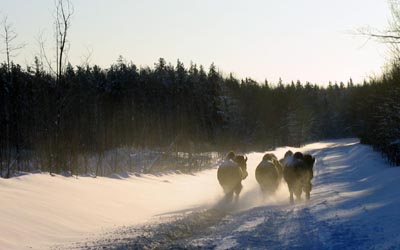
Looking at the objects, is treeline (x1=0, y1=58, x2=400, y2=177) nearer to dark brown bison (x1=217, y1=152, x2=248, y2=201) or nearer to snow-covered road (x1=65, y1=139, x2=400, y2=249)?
dark brown bison (x1=217, y1=152, x2=248, y2=201)

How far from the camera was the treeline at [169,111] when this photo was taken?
1866 inches

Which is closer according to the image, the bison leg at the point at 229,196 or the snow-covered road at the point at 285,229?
the snow-covered road at the point at 285,229

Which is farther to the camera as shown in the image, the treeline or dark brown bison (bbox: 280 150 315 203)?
the treeline

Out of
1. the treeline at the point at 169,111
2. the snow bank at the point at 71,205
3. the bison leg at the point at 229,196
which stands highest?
the treeline at the point at 169,111

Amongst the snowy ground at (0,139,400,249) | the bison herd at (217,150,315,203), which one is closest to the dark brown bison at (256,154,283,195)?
the bison herd at (217,150,315,203)

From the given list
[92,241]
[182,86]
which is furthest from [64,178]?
[182,86]

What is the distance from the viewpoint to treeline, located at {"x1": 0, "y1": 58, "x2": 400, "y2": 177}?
1866 inches

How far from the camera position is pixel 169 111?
74.1 m

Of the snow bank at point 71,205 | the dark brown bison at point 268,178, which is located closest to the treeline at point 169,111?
the dark brown bison at point 268,178

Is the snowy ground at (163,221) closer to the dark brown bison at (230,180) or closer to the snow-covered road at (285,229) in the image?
the snow-covered road at (285,229)

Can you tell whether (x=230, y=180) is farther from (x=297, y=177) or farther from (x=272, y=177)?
(x=297, y=177)

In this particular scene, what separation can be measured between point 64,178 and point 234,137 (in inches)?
2420

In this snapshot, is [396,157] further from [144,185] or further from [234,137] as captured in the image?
[234,137]

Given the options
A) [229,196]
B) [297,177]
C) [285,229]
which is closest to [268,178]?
[229,196]
